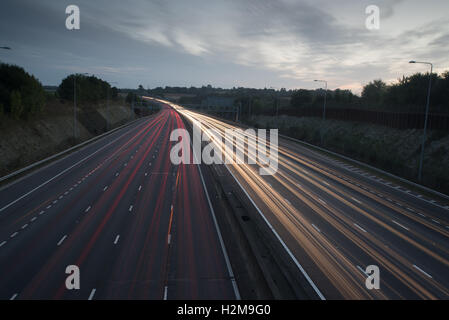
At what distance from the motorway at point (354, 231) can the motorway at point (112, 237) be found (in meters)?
3.96

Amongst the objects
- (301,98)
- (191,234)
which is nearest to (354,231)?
(191,234)

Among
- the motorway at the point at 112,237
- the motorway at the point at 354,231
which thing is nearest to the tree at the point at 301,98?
the motorway at the point at 354,231

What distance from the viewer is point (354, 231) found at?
58.5ft

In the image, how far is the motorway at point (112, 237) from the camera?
12.6 metres

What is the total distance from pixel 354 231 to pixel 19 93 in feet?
167

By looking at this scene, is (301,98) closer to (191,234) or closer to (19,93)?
(19,93)

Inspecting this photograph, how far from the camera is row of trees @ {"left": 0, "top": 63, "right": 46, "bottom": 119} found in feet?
153

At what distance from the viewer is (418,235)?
693 inches

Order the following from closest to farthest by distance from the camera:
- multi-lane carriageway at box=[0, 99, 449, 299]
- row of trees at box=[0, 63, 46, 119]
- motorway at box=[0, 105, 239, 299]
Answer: motorway at box=[0, 105, 239, 299] < multi-lane carriageway at box=[0, 99, 449, 299] < row of trees at box=[0, 63, 46, 119]

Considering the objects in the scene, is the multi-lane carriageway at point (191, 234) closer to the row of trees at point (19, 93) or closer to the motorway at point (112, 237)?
the motorway at point (112, 237)

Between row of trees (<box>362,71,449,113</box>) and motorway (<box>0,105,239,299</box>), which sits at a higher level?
row of trees (<box>362,71,449,113</box>)

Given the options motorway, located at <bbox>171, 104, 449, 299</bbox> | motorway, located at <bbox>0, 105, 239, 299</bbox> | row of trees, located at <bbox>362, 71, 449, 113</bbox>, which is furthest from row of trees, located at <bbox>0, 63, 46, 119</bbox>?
row of trees, located at <bbox>362, 71, 449, 113</bbox>

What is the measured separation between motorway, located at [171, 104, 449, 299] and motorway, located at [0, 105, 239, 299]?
396 cm

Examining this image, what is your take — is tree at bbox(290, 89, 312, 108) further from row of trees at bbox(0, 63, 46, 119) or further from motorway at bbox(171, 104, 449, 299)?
motorway at bbox(171, 104, 449, 299)
